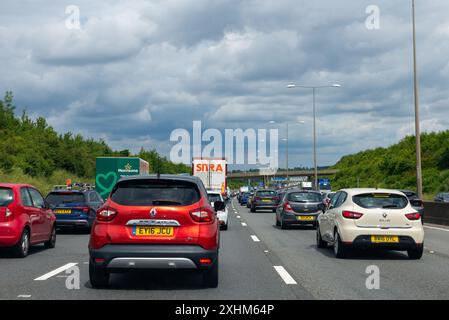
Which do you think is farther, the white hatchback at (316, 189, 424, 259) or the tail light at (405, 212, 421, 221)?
the tail light at (405, 212, 421, 221)

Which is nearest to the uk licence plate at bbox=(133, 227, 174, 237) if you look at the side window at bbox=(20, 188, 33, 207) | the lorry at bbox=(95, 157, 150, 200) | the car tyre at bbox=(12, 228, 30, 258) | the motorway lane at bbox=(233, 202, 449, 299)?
the motorway lane at bbox=(233, 202, 449, 299)

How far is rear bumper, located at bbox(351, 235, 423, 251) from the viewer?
43.8 feet

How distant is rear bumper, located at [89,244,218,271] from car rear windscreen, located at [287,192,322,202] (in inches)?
568

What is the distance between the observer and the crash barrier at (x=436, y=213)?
87.1ft

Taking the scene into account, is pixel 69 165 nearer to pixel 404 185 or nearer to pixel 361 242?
pixel 404 185

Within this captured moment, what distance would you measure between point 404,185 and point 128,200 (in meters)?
79.1

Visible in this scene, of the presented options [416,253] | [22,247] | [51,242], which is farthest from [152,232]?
[51,242]

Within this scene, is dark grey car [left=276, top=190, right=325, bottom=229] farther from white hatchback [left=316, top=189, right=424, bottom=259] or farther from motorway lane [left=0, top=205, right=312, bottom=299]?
white hatchback [left=316, top=189, right=424, bottom=259]

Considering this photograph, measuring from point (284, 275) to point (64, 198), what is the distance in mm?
11719

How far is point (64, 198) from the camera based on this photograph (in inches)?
829

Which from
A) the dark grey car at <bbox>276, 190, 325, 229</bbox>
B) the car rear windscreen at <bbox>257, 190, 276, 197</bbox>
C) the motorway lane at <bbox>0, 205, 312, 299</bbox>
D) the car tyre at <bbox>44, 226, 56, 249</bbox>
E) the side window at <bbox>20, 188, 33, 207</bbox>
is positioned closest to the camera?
the motorway lane at <bbox>0, 205, 312, 299</bbox>

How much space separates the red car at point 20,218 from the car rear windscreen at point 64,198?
5.66 meters

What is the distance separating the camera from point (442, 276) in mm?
10953
